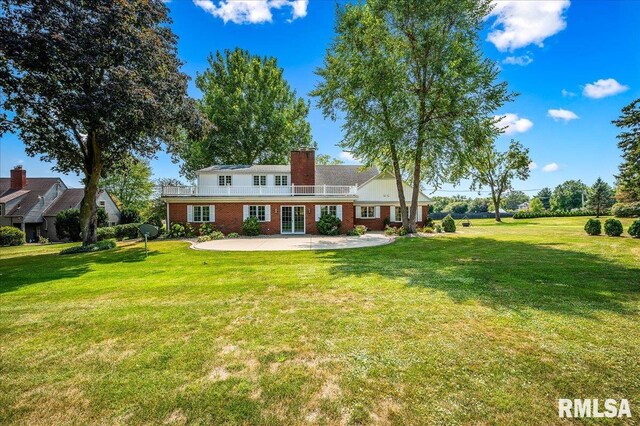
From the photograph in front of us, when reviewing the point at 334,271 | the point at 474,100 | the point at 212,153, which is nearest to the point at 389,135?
the point at 474,100

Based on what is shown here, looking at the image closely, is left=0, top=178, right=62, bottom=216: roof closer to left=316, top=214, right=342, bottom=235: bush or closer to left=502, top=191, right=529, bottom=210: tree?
left=316, top=214, right=342, bottom=235: bush

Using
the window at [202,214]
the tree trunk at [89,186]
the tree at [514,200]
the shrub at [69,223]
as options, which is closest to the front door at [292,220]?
the window at [202,214]

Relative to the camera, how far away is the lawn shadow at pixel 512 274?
5.78 metres

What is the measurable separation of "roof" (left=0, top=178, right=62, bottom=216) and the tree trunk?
2109cm

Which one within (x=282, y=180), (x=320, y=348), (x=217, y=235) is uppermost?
(x=282, y=180)

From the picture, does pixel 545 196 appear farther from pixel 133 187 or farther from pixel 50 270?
pixel 50 270

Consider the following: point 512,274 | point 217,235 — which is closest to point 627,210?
point 512,274

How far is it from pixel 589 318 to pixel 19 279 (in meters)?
14.7

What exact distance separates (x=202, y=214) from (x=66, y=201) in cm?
2307

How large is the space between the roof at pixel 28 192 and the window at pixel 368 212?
114 ft

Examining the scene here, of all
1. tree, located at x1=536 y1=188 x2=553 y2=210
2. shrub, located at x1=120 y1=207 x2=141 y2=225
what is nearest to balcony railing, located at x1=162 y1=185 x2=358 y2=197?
shrub, located at x1=120 y1=207 x2=141 y2=225

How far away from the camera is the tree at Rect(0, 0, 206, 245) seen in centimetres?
1223

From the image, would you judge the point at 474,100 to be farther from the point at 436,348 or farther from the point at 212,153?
the point at 212,153

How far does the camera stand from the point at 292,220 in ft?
70.9
